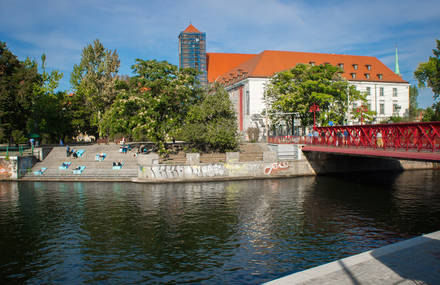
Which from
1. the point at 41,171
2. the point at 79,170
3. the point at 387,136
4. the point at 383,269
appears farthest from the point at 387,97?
the point at 383,269

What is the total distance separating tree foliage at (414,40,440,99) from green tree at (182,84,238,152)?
1478 inches

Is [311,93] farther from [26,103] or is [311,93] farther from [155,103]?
[26,103]

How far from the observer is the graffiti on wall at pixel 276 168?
39.0 m

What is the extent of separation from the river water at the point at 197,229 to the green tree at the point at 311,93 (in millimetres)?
19000

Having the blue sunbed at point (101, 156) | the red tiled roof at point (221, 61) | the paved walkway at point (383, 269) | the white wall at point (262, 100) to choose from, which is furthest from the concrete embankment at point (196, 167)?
the red tiled roof at point (221, 61)

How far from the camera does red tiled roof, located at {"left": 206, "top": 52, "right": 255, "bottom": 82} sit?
102m

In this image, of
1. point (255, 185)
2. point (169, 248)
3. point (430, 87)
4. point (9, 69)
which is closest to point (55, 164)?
point (9, 69)

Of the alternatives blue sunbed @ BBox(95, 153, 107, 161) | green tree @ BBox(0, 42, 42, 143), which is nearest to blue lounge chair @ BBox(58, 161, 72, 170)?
blue sunbed @ BBox(95, 153, 107, 161)

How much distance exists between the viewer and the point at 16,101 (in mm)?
46000

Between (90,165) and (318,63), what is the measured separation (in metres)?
55.3

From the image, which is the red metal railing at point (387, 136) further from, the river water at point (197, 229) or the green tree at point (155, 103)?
A: the green tree at point (155, 103)

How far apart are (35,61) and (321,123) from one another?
Result: 161 feet

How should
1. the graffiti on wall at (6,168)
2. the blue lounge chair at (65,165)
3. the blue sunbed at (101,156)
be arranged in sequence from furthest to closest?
the blue sunbed at (101,156)
the blue lounge chair at (65,165)
the graffiti on wall at (6,168)

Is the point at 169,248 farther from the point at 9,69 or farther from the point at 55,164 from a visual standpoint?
the point at 9,69
